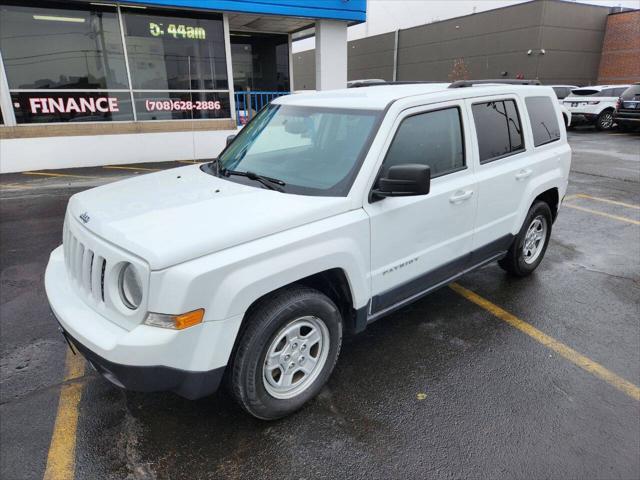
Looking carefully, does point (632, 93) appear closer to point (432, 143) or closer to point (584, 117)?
point (584, 117)

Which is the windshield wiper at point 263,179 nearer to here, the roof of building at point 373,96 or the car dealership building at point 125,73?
the roof of building at point 373,96

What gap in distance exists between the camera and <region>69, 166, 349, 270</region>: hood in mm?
2273

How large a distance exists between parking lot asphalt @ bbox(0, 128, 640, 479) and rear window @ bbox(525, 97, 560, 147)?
1507 millimetres

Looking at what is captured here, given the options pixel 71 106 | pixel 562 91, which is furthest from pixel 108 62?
pixel 562 91

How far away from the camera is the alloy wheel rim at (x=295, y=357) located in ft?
8.80

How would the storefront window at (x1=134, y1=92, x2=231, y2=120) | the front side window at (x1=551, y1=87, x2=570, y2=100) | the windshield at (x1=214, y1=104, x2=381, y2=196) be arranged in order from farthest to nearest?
the front side window at (x1=551, y1=87, x2=570, y2=100), the storefront window at (x1=134, y1=92, x2=231, y2=120), the windshield at (x1=214, y1=104, x2=381, y2=196)

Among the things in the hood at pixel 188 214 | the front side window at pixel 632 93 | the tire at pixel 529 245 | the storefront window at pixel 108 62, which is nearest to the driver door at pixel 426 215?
the hood at pixel 188 214

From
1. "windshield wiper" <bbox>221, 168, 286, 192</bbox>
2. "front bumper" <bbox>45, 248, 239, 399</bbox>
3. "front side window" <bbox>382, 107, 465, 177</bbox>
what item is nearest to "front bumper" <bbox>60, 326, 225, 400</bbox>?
"front bumper" <bbox>45, 248, 239, 399</bbox>

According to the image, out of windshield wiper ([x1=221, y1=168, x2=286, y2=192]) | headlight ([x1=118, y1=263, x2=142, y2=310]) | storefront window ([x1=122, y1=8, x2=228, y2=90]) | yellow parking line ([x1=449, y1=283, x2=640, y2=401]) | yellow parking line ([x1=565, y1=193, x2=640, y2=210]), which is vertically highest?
storefront window ([x1=122, y1=8, x2=228, y2=90])

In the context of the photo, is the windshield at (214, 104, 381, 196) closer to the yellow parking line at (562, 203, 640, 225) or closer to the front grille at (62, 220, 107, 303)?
the front grille at (62, 220, 107, 303)

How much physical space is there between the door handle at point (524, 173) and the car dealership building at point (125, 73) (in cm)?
785

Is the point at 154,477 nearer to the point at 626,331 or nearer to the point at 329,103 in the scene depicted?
the point at 329,103

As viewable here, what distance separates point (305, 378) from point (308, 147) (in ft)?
5.37

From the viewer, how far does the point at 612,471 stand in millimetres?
2453
